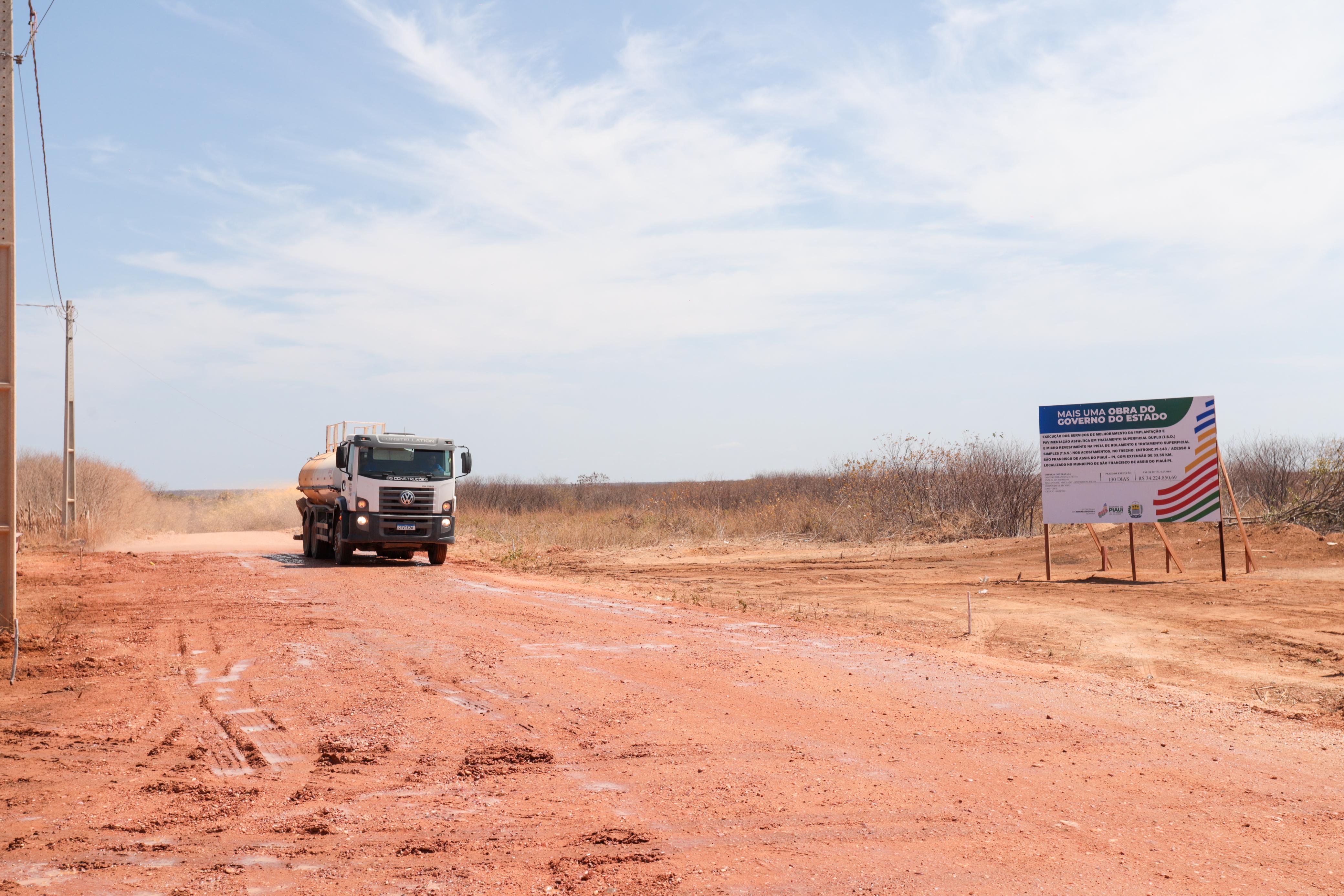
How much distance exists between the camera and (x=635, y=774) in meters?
6.46

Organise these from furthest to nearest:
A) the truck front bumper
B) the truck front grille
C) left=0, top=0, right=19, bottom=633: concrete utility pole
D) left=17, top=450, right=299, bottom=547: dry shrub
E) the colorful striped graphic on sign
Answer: left=17, top=450, right=299, bottom=547: dry shrub
the truck front grille
the truck front bumper
the colorful striped graphic on sign
left=0, top=0, right=19, bottom=633: concrete utility pole

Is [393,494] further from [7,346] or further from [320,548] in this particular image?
[7,346]

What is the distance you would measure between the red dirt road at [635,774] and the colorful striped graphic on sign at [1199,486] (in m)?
10.1

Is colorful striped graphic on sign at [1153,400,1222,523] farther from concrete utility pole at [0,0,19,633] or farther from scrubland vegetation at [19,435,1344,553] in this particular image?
concrete utility pole at [0,0,19,633]

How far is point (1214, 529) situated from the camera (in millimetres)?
24766

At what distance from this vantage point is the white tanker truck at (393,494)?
73.6 feet

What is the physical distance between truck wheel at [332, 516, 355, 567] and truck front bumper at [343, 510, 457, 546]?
1.38 ft

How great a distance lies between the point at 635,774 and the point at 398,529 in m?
17.2

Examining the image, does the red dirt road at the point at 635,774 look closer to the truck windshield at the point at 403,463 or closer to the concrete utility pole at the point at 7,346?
the concrete utility pole at the point at 7,346

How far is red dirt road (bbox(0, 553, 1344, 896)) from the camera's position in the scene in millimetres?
4840

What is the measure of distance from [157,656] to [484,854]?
7.60 m

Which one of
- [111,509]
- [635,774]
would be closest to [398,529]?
[635,774]

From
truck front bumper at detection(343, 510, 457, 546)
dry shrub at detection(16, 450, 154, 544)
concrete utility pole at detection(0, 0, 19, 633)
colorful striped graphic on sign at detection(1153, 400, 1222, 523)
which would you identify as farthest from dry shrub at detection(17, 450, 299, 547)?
colorful striped graphic on sign at detection(1153, 400, 1222, 523)

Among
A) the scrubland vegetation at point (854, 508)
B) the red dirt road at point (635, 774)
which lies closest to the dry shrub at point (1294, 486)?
the scrubland vegetation at point (854, 508)
